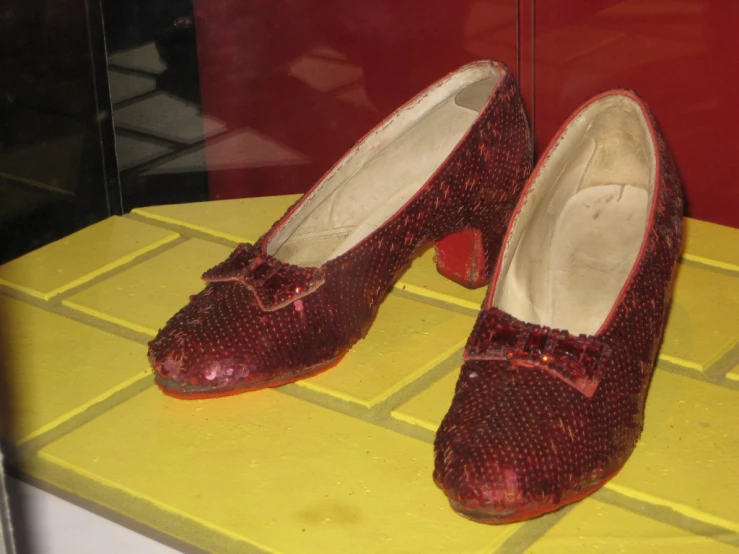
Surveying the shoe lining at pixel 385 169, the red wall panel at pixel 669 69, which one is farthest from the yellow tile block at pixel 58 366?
the red wall panel at pixel 669 69

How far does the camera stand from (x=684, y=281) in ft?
4.37

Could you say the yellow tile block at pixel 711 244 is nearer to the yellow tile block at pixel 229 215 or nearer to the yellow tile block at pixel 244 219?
the yellow tile block at pixel 244 219

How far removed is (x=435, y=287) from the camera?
52.3 inches

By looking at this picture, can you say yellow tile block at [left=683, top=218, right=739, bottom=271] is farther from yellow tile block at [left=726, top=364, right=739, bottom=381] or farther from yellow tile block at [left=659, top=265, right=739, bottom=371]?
yellow tile block at [left=726, top=364, right=739, bottom=381]

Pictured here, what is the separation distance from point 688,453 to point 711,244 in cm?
50

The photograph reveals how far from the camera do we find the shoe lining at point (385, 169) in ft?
4.09

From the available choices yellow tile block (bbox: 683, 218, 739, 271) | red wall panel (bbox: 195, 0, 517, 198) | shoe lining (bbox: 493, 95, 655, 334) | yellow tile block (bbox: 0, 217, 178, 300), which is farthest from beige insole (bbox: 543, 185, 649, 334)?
yellow tile block (bbox: 0, 217, 178, 300)

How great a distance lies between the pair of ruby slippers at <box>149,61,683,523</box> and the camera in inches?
35.1

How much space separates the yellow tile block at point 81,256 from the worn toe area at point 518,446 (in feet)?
2.07

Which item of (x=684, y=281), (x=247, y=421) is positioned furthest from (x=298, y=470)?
(x=684, y=281)

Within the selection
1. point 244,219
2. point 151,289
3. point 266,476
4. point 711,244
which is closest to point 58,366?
point 151,289

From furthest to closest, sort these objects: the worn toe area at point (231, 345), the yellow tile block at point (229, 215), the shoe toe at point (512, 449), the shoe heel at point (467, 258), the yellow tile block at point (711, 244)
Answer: the yellow tile block at point (229, 215), the yellow tile block at point (711, 244), the shoe heel at point (467, 258), the worn toe area at point (231, 345), the shoe toe at point (512, 449)

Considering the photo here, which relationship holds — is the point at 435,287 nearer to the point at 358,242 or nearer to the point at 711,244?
the point at 358,242

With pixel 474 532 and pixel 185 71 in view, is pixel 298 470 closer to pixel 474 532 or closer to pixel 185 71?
pixel 474 532
